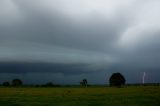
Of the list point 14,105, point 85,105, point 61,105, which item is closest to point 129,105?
point 85,105

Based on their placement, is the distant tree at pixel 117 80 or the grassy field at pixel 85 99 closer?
the grassy field at pixel 85 99

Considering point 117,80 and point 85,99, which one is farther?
point 117,80

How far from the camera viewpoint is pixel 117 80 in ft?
571

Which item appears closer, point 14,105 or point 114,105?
point 114,105

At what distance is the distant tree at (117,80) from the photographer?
567 feet

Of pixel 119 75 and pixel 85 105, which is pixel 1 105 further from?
pixel 119 75

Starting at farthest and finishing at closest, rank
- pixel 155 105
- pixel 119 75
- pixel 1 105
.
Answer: pixel 119 75 < pixel 1 105 < pixel 155 105

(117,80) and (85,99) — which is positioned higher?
(117,80)

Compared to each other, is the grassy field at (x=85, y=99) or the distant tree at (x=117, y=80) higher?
the distant tree at (x=117, y=80)

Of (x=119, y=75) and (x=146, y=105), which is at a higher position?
(x=119, y=75)

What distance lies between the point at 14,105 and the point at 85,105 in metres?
10.6

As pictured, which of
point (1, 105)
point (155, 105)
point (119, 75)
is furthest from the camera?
point (119, 75)

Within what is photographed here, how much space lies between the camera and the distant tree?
172837mm

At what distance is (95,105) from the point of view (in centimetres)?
4775
